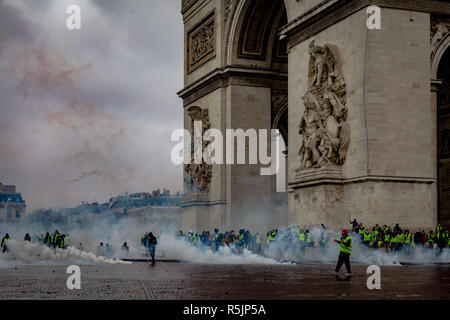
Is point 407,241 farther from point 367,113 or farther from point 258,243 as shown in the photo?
point 258,243

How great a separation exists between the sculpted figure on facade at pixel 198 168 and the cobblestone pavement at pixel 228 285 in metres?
22.1

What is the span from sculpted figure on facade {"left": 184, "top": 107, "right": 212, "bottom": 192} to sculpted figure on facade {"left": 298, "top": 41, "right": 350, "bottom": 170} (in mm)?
12974

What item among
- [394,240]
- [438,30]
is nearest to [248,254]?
[394,240]

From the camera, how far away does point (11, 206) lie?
6169cm

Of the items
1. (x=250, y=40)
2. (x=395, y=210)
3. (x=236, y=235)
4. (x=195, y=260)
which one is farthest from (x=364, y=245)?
(x=250, y=40)

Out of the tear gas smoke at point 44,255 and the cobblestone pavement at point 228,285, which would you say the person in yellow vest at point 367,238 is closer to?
the cobblestone pavement at point 228,285

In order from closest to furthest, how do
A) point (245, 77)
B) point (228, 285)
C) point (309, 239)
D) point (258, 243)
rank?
point (228, 285) < point (309, 239) < point (258, 243) < point (245, 77)

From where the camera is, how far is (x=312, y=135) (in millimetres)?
35000

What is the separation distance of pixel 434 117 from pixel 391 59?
2910mm

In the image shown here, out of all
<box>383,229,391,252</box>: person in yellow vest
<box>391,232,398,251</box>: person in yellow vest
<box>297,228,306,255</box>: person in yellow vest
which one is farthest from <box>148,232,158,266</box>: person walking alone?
<box>391,232,398,251</box>: person in yellow vest

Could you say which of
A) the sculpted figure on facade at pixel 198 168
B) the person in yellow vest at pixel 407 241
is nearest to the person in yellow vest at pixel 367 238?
the person in yellow vest at pixel 407 241

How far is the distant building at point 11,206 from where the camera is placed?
5594 cm

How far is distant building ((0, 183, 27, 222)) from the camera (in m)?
55.9

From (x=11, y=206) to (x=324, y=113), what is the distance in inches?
1339
